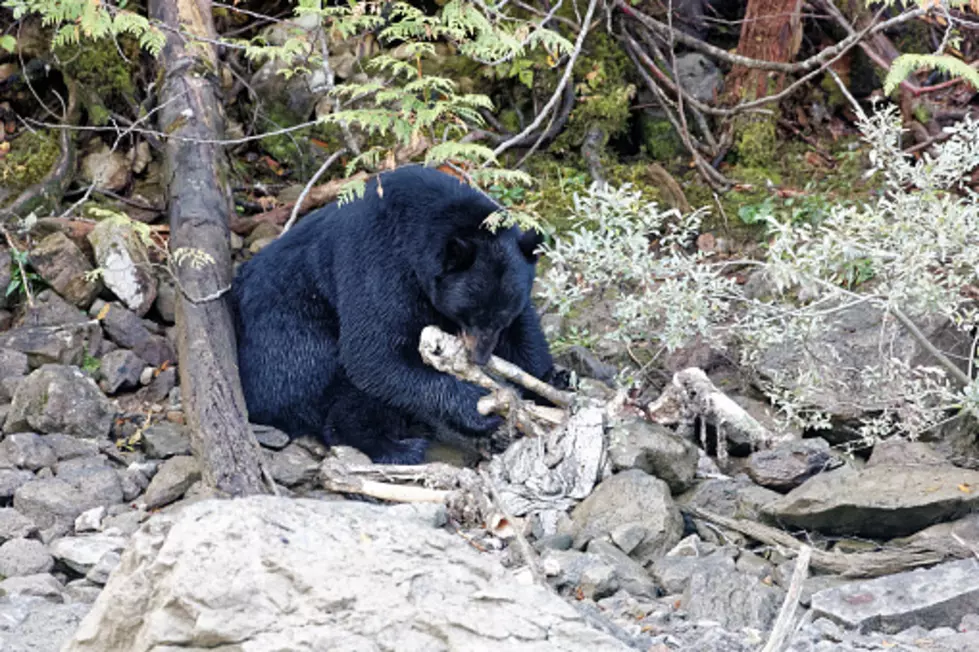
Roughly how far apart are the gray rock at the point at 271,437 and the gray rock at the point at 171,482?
0.59m

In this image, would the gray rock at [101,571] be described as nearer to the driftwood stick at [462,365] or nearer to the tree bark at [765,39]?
the driftwood stick at [462,365]

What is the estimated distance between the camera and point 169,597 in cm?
272

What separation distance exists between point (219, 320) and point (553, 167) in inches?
124

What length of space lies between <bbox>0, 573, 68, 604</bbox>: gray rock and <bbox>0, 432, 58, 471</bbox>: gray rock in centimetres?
104

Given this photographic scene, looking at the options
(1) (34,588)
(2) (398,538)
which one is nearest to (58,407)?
(1) (34,588)

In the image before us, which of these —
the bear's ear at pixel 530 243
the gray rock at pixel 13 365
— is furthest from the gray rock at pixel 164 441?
the bear's ear at pixel 530 243

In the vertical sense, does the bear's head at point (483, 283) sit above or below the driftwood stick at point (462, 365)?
above

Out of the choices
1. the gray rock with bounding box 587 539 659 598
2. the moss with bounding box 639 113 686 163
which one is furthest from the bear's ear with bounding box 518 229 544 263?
the moss with bounding box 639 113 686 163

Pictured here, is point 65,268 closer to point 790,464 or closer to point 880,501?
point 790,464

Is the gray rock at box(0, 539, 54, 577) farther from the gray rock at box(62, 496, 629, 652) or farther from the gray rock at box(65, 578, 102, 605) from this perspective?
the gray rock at box(62, 496, 629, 652)

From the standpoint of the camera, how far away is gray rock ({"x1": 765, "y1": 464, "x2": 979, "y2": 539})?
4.54 m

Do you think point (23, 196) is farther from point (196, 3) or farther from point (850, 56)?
point (850, 56)

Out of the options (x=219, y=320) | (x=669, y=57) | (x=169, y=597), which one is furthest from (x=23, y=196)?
(x=169, y=597)

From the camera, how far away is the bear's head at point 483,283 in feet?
18.3
